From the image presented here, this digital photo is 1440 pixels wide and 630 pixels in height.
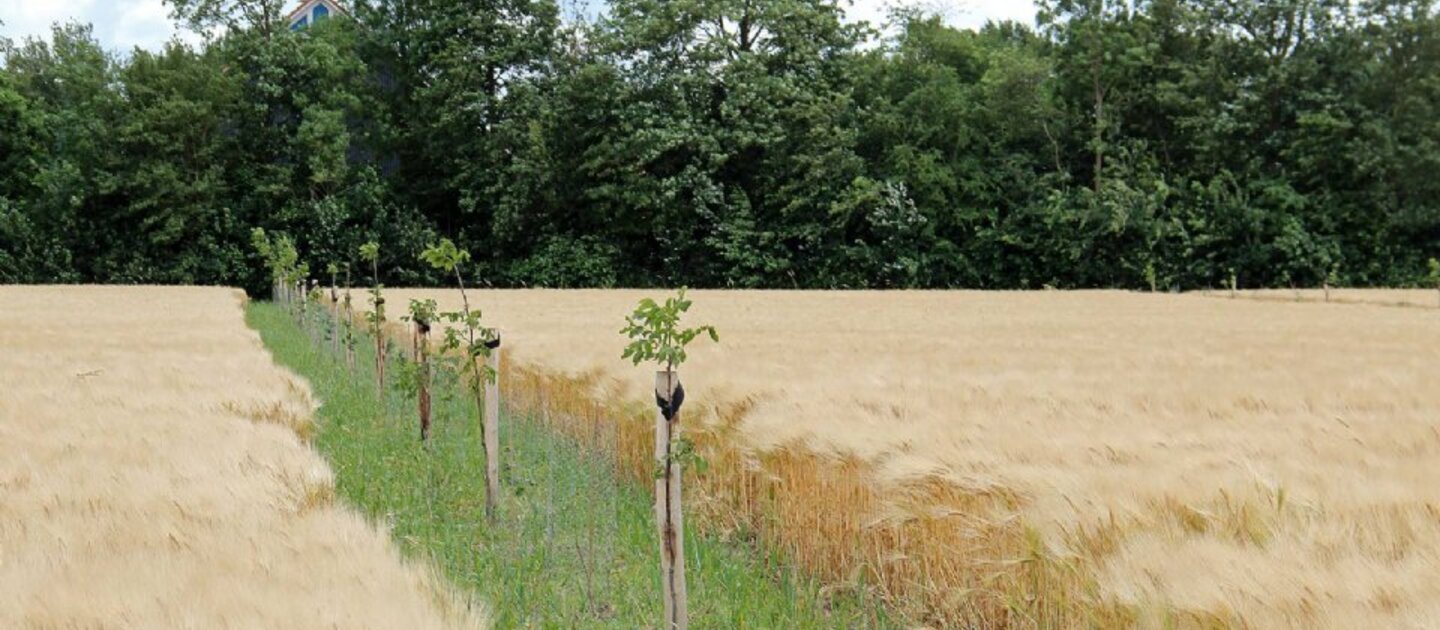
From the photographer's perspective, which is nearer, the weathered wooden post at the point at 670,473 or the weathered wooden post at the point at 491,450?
the weathered wooden post at the point at 670,473

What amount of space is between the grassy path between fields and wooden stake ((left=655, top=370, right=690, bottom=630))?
548mm

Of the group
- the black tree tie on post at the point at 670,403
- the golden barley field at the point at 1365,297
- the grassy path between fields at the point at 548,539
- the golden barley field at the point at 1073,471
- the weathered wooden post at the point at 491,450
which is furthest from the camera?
the golden barley field at the point at 1365,297

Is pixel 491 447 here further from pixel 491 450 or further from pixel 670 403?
pixel 670 403

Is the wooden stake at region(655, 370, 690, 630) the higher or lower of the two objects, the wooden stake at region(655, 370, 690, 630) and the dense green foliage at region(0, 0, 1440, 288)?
the lower

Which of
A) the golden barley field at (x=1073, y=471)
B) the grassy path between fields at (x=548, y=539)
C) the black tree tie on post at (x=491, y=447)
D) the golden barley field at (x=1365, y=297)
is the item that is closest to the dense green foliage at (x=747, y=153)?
the golden barley field at (x=1365, y=297)

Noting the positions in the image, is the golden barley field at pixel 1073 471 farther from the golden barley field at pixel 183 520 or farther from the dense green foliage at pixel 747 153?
the dense green foliage at pixel 747 153

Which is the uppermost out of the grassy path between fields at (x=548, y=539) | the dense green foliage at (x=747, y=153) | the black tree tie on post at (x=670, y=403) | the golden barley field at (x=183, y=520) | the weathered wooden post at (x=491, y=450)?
the dense green foliage at (x=747, y=153)

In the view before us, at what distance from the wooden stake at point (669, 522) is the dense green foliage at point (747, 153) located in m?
30.3

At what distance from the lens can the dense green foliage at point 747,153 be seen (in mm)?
35438

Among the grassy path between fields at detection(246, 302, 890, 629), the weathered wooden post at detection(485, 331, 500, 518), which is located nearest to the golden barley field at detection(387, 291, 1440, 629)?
the grassy path between fields at detection(246, 302, 890, 629)

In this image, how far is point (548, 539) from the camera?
5895 millimetres

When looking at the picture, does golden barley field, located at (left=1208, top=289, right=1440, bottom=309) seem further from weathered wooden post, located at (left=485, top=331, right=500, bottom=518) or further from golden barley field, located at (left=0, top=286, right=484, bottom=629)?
golden barley field, located at (left=0, top=286, right=484, bottom=629)

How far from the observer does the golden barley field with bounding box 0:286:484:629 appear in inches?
108

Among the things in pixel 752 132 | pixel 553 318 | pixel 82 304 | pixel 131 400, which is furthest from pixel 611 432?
pixel 752 132
